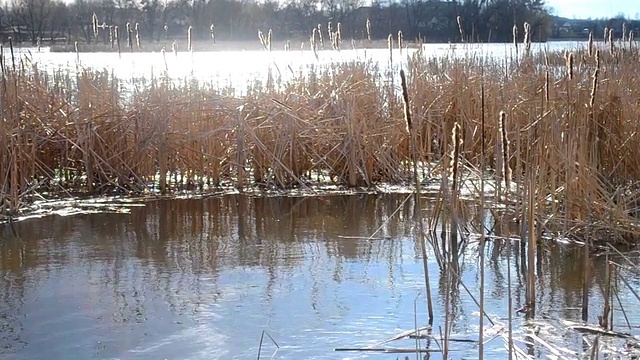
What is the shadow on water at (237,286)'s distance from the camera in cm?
308

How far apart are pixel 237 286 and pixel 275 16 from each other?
90.0 ft

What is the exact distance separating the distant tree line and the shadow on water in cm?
1526

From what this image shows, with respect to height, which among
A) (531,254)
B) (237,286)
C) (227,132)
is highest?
(227,132)

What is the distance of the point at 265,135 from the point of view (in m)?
6.45

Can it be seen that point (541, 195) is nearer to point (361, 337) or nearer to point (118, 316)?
point (361, 337)

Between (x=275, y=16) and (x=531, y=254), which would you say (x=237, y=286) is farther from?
(x=275, y=16)

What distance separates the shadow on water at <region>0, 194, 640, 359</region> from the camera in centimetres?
308

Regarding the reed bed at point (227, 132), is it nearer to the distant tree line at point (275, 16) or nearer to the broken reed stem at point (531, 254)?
the broken reed stem at point (531, 254)

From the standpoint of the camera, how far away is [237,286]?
379cm

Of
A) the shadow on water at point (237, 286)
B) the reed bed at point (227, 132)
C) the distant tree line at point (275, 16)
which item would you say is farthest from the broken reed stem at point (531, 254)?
the distant tree line at point (275, 16)

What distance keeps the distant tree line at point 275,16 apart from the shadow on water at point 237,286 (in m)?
15.3

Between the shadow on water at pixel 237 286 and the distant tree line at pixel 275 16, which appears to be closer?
the shadow on water at pixel 237 286

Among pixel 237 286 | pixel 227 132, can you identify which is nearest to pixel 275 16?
pixel 227 132

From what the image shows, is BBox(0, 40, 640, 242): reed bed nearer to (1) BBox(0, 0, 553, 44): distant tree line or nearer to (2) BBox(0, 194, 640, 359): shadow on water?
(2) BBox(0, 194, 640, 359): shadow on water
